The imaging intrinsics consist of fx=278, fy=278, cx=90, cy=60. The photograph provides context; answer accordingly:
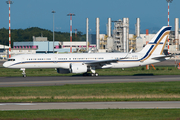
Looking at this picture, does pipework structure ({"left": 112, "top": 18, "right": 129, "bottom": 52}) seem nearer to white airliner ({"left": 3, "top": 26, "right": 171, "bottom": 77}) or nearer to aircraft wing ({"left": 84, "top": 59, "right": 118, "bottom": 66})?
white airliner ({"left": 3, "top": 26, "right": 171, "bottom": 77})

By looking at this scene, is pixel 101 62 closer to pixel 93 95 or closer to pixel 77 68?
pixel 77 68

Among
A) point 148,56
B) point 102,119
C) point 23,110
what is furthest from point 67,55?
point 102,119

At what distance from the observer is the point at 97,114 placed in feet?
50.6

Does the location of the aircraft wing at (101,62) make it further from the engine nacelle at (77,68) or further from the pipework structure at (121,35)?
the pipework structure at (121,35)

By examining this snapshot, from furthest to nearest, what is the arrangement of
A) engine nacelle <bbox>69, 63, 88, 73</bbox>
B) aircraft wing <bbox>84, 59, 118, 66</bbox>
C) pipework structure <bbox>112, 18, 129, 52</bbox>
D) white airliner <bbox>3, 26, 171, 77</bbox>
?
1. pipework structure <bbox>112, 18, 129, 52</bbox>
2. white airliner <bbox>3, 26, 171, 77</bbox>
3. aircraft wing <bbox>84, 59, 118, 66</bbox>
4. engine nacelle <bbox>69, 63, 88, 73</bbox>

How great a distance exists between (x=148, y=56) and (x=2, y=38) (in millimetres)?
144369

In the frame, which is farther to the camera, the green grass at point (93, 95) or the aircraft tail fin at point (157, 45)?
the aircraft tail fin at point (157, 45)

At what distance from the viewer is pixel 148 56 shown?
1774 inches

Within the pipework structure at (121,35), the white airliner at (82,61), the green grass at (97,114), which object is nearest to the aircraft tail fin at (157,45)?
the white airliner at (82,61)

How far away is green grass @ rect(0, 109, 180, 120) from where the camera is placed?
1454 centimetres

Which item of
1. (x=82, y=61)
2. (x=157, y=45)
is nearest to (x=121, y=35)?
(x=157, y=45)

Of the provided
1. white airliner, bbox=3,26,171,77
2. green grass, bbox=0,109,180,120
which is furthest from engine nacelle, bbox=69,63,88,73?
green grass, bbox=0,109,180,120

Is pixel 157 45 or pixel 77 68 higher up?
pixel 157 45

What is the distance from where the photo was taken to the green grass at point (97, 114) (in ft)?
47.7
